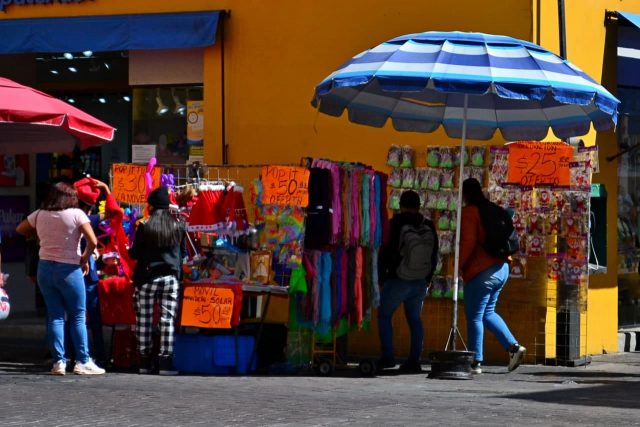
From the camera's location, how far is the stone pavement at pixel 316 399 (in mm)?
9562

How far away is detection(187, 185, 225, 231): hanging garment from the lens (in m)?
13.2

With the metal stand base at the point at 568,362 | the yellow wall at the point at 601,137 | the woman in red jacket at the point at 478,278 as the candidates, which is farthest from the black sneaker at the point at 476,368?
the yellow wall at the point at 601,137

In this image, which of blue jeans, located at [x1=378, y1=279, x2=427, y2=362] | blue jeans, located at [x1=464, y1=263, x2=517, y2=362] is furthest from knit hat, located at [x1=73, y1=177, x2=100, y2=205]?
blue jeans, located at [x1=464, y1=263, x2=517, y2=362]

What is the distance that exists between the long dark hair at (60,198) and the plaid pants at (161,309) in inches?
41.7

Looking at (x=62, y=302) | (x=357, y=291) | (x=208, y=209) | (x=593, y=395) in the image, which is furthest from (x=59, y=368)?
(x=593, y=395)

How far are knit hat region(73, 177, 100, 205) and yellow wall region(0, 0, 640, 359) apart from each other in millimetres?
2643

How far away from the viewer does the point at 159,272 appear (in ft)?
42.6

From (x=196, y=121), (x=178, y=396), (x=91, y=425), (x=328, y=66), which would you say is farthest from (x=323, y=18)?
(x=91, y=425)

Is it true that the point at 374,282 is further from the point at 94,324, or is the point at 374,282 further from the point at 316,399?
the point at 316,399

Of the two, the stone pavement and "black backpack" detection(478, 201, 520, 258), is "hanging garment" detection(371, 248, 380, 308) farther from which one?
"black backpack" detection(478, 201, 520, 258)

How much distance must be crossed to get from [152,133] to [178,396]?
6.33m

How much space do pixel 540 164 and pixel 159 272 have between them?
434cm

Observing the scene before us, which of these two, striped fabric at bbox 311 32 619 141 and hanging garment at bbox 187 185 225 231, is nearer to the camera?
striped fabric at bbox 311 32 619 141

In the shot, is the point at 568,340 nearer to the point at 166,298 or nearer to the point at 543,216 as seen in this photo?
the point at 543,216
